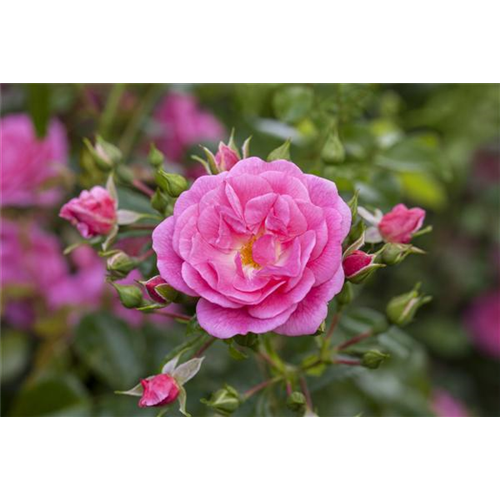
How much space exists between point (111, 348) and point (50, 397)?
0.13 metres

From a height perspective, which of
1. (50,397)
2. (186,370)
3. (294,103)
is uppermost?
(294,103)

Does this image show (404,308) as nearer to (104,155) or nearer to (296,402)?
(296,402)

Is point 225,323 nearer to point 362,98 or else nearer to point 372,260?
point 372,260

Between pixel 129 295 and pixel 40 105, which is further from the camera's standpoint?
pixel 40 105

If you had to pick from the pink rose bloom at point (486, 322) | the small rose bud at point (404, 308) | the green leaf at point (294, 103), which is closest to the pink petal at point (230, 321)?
the small rose bud at point (404, 308)

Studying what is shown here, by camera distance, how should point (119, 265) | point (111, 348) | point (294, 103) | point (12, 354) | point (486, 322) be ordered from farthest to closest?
point (486, 322) < point (12, 354) < point (111, 348) < point (294, 103) < point (119, 265)

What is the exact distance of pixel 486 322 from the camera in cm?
190

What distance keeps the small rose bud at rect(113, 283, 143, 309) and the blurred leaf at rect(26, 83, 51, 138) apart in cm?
53

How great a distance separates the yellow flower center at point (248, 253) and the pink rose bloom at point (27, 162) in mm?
632

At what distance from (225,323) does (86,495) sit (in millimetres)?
332

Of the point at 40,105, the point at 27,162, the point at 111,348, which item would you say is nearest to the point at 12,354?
the point at 111,348

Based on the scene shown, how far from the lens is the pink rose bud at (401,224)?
2.44ft

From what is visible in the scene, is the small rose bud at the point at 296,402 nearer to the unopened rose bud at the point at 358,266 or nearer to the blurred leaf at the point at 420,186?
the unopened rose bud at the point at 358,266
